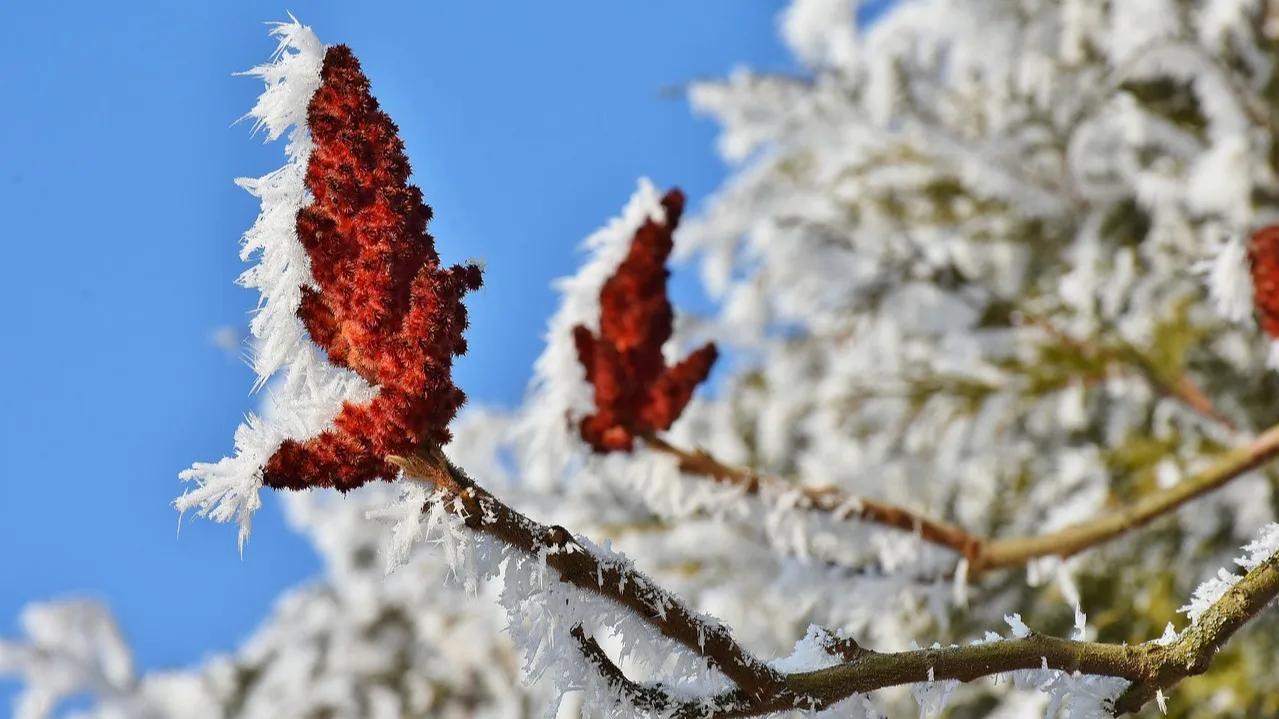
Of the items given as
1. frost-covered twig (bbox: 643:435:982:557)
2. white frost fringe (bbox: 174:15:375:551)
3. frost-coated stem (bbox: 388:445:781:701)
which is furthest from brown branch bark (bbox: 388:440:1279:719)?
frost-covered twig (bbox: 643:435:982:557)

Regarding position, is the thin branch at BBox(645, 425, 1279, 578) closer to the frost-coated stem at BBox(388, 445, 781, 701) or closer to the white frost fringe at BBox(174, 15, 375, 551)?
the frost-coated stem at BBox(388, 445, 781, 701)

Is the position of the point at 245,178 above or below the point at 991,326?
below

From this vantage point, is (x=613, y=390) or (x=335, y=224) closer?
(x=335, y=224)

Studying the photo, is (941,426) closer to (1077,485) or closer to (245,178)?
(1077,485)

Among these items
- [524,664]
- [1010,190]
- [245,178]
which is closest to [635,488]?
[524,664]

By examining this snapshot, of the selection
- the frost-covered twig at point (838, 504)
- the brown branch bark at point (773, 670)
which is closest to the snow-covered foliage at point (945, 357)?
the frost-covered twig at point (838, 504)

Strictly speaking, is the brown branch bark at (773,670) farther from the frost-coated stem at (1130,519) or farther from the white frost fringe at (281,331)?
the frost-coated stem at (1130,519)
